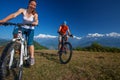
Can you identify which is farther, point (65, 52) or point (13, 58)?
point (65, 52)

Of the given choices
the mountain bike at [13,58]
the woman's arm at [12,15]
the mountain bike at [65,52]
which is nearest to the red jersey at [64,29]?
the mountain bike at [65,52]

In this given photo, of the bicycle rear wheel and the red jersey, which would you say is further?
the red jersey

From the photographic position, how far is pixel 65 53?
11.5 metres

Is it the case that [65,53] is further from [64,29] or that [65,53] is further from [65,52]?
[64,29]

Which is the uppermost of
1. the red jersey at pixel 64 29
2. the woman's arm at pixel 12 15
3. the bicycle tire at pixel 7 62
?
the red jersey at pixel 64 29

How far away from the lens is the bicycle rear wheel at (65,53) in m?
11.1

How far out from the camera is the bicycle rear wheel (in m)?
11.1

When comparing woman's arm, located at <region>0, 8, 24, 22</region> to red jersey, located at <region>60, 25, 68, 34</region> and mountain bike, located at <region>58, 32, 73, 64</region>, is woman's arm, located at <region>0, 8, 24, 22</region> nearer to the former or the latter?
mountain bike, located at <region>58, 32, 73, 64</region>

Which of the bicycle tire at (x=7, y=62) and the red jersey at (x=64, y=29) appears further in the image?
the red jersey at (x=64, y=29)

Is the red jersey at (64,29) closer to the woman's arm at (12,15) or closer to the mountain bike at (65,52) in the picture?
the mountain bike at (65,52)

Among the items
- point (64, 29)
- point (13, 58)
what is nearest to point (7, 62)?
point (13, 58)

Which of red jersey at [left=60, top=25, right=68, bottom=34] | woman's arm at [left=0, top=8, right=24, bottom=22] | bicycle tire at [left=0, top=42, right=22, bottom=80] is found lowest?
bicycle tire at [left=0, top=42, right=22, bottom=80]

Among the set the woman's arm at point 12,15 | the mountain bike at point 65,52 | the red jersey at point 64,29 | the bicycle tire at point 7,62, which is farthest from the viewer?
the red jersey at point 64,29

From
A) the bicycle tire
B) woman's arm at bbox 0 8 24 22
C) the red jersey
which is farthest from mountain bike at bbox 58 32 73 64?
the bicycle tire
